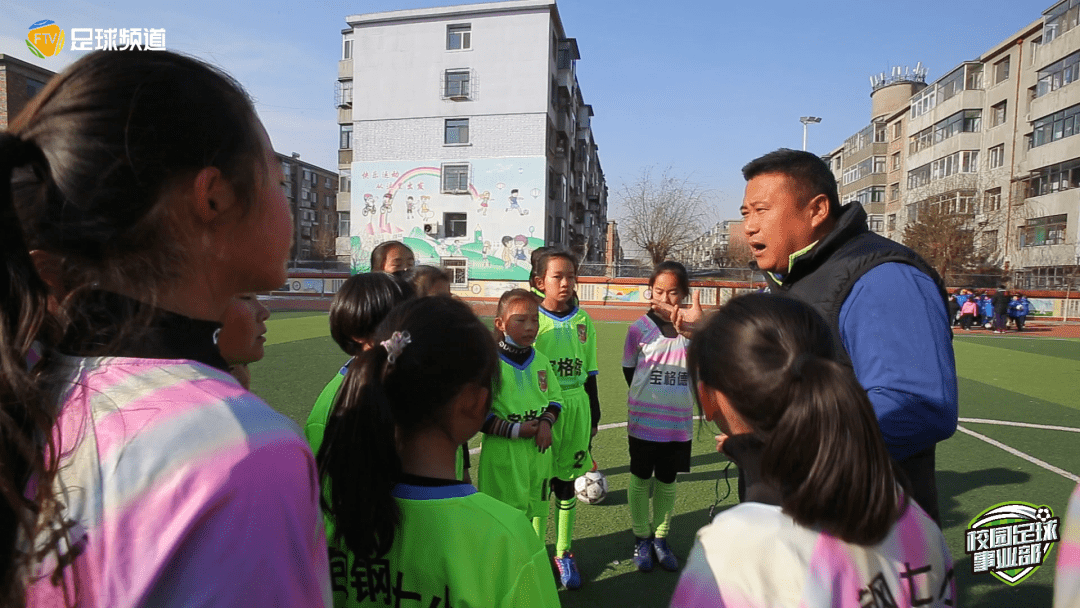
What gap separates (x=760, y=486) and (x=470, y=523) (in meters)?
0.66

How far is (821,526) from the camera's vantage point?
124 cm

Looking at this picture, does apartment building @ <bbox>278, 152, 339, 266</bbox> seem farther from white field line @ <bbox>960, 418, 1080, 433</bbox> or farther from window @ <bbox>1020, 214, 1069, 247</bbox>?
white field line @ <bbox>960, 418, 1080, 433</bbox>

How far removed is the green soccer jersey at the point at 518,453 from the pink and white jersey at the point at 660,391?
0.81 metres

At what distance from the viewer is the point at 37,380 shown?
74cm

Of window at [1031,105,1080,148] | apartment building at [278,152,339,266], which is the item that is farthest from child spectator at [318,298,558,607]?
apartment building at [278,152,339,266]

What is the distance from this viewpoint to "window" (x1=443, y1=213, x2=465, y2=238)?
1216 inches

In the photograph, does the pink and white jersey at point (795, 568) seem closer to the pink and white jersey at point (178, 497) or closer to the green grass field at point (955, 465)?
the green grass field at point (955, 465)

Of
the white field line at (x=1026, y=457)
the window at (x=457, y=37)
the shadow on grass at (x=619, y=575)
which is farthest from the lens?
the window at (x=457, y=37)

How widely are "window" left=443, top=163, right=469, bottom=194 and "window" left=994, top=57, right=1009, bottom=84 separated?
3297 centimetres

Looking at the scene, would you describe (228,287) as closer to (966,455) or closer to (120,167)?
(120,167)

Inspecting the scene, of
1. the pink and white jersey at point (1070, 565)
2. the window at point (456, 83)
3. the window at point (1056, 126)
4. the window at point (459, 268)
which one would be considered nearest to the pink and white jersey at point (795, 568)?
the pink and white jersey at point (1070, 565)

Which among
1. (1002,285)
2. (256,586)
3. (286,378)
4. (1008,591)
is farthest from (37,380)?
(1002,285)

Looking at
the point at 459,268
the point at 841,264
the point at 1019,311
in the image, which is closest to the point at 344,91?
the point at 459,268

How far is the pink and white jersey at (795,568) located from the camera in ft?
4.00
